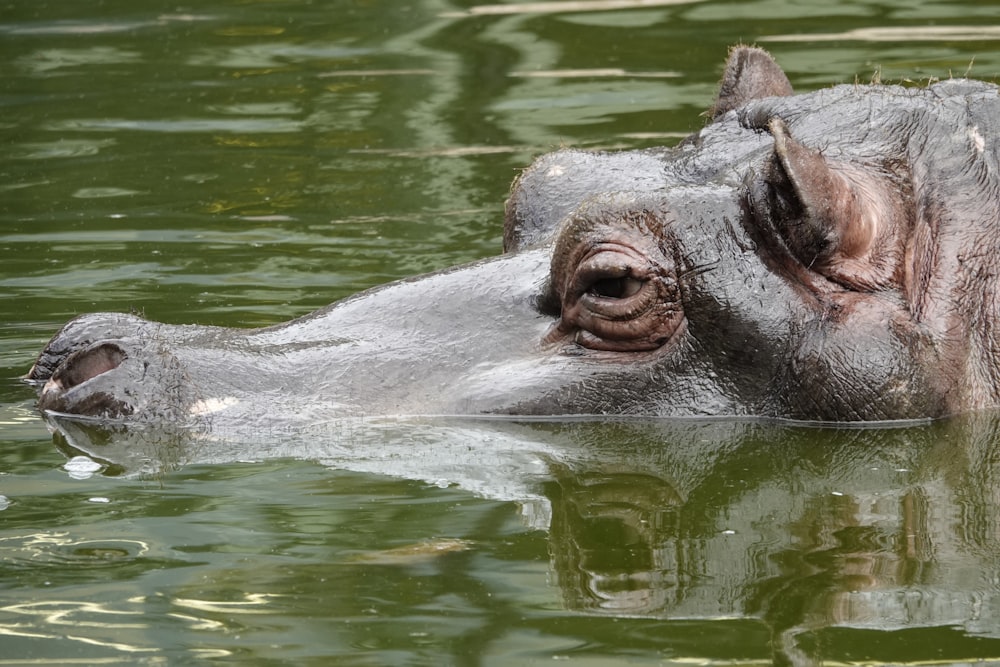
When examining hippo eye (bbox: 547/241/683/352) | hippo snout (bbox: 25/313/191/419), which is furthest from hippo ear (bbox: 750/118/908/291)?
hippo snout (bbox: 25/313/191/419)

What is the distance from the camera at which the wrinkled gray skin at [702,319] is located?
595 centimetres

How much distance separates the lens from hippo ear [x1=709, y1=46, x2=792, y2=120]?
289 inches

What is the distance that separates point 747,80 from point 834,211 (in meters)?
1.66

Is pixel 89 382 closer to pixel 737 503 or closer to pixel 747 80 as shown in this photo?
pixel 737 503

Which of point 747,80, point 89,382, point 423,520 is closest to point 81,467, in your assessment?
point 89,382

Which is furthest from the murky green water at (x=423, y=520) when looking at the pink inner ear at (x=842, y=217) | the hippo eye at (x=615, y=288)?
the pink inner ear at (x=842, y=217)

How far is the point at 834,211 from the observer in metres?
5.82

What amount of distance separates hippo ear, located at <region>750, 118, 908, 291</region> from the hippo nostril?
7.51ft

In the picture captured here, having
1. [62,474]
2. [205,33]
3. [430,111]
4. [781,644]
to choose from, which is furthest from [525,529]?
[205,33]

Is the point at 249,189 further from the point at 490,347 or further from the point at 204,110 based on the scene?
the point at 490,347

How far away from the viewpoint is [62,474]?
5.99 metres

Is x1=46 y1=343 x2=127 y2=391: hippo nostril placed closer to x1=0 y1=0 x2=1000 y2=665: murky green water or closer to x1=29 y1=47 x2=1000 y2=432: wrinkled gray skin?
x1=29 y1=47 x2=1000 y2=432: wrinkled gray skin

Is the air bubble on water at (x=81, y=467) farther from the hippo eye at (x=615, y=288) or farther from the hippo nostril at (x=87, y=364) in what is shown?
the hippo eye at (x=615, y=288)

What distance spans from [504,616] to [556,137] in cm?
791
